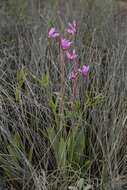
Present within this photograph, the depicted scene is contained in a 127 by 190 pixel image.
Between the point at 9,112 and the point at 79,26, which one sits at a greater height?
the point at 79,26

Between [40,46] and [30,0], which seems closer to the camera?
[40,46]

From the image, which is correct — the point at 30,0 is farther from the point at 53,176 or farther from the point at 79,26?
the point at 53,176

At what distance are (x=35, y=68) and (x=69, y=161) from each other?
0.53 meters

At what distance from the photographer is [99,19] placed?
6.80ft

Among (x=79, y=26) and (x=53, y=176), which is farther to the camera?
(x=79, y=26)

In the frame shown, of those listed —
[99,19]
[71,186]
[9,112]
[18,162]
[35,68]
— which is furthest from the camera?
[99,19]

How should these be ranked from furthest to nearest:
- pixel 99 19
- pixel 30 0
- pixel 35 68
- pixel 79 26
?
pixel 30 0
pixel 99 19
pixel 79 26
pixel 35 68

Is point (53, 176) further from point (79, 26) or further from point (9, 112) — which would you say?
point (79, 26)

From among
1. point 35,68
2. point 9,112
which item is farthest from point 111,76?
point 9,112

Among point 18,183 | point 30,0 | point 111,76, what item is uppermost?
point 30,0

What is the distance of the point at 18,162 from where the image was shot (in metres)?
1.17

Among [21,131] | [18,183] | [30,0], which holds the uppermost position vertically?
[30,0]

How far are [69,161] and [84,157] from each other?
3.5 inches

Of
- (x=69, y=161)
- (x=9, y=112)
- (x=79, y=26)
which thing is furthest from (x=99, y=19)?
(x=69, y=161)
